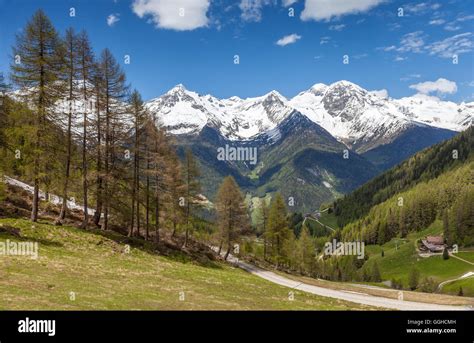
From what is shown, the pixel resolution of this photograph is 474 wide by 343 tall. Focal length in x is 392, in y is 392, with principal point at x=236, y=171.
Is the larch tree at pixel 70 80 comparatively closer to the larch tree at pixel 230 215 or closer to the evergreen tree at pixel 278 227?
the larch tree at pixel 230 215

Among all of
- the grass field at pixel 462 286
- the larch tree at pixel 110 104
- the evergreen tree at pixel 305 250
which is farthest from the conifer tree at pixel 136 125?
the grass field at pixel 462 286

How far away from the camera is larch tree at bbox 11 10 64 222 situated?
35844mm

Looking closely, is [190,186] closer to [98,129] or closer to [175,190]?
[175,190]

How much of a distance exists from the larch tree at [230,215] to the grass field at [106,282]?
80.3ft

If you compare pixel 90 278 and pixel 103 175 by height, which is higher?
pixel 103 175

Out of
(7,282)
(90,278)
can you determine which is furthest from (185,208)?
(7,282)

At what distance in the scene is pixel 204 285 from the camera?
32000 millimetres

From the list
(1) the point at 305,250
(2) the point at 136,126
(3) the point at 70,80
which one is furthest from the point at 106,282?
(1) the point at 305,250

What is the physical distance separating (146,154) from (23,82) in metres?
15.8

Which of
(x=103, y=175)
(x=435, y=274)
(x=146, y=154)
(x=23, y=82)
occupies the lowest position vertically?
(x=435, y=274)

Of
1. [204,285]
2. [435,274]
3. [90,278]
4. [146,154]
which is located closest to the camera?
[90,278]

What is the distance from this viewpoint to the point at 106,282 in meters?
26.1
